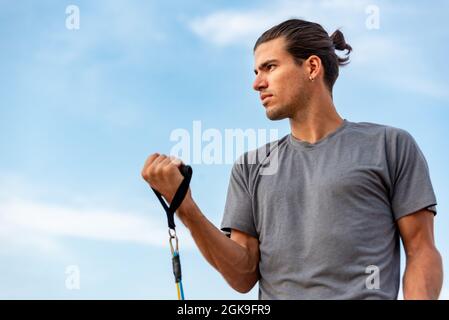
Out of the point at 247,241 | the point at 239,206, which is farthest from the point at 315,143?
the point at 247,241

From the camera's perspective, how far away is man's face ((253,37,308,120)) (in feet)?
15.6

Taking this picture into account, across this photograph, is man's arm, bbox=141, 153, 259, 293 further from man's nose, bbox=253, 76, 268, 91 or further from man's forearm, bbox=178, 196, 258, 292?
man's nose, bbox=253, 76, 268, 91

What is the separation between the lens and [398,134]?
4.64 metres

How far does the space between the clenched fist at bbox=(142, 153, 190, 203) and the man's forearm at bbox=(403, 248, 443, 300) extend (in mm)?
1475

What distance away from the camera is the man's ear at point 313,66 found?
4.98m

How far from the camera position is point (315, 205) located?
4.43m

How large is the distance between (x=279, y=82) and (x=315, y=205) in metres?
0.87

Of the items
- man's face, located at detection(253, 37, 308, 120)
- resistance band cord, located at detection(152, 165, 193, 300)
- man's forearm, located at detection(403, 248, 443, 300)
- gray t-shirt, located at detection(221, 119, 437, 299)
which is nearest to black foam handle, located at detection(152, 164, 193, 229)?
resistance band cord, located at detection(152, 165, 193, 300)

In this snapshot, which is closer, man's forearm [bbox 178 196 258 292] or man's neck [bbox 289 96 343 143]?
man's forearm [bbox 178 196 258 292]

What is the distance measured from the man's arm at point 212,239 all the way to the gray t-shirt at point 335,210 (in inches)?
A: 3.1

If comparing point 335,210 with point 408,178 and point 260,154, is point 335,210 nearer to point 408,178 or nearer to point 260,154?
point 408,178

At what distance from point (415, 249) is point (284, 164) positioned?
97 centimetres
